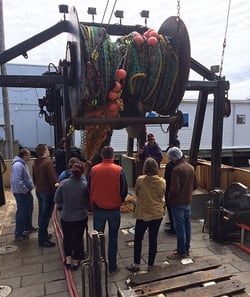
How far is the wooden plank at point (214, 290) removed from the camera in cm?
339

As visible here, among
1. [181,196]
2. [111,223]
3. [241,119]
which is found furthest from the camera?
[241,119]

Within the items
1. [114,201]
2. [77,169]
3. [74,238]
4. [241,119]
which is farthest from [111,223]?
[241,119]

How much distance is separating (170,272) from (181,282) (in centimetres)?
28

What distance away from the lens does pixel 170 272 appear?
3.91 metres

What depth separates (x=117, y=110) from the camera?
5098mm

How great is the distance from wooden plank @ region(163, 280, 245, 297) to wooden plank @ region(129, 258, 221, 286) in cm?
36

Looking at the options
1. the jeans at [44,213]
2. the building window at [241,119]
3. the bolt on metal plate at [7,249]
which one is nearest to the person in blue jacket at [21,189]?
the bolt on metal plate at [7,249]

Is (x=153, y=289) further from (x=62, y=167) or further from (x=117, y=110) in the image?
(x=62, y=167)

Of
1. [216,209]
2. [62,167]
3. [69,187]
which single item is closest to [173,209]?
[216,209]

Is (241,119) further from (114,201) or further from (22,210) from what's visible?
(114,201)

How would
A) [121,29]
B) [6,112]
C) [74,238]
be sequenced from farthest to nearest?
→ [6,112], [121,29], [74,238]

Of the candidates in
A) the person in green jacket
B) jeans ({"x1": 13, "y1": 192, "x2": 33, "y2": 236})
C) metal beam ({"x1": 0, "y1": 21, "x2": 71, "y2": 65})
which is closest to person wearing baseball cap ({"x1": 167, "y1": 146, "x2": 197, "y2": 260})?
the person in green jacket

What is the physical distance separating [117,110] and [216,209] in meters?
2.28

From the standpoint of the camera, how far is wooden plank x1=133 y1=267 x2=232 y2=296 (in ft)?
11.4
